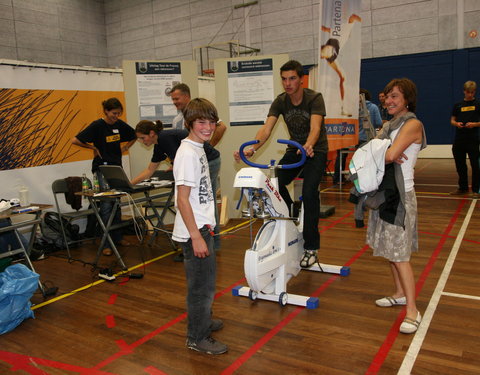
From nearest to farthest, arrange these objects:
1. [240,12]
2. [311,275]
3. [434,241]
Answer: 1. [311,275]
2. [434,241]
3. [240,12]

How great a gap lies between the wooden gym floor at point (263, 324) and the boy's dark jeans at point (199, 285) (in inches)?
7.3

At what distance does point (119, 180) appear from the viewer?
13.7 feet

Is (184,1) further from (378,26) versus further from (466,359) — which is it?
(466,359)

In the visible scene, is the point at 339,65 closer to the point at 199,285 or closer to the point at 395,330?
the point at 395,330

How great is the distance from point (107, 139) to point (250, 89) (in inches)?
78.0

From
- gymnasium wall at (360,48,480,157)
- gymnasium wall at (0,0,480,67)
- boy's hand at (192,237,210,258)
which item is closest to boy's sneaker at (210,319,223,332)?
boy's hand at (192,237,210,258)

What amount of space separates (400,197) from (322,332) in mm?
960

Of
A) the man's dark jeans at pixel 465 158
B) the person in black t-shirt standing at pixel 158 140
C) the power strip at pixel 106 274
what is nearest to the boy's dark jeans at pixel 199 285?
the power strip at pixel 106 274

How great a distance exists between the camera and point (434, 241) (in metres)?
4.50

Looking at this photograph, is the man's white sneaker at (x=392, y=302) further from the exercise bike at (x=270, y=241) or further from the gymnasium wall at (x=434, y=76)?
the gymnasium wall at (x=434, y=76)

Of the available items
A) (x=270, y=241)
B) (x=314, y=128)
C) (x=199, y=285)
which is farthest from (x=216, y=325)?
(x=314, y=128)

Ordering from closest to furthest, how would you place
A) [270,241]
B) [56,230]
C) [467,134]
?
[270,241] < [56,230] < [467,134]

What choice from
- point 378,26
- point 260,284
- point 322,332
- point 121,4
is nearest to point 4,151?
point 260,284

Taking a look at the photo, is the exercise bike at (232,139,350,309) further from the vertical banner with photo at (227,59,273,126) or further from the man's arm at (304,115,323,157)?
the vertical banner with photo at (227,59,273,126)
